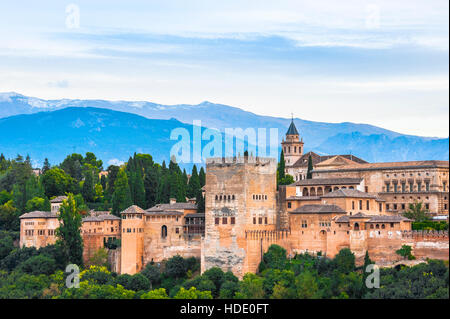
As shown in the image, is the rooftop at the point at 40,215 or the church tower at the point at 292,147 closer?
the rooftop at the point at 40,215

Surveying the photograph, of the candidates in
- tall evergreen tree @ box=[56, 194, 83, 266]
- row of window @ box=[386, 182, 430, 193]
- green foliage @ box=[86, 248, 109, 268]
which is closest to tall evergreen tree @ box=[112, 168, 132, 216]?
tall evergreen tree @ box=[56, 194, 83, 266]

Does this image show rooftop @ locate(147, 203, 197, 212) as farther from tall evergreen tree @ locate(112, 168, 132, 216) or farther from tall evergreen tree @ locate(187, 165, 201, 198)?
tall evergreen tree @ locate(187, 165, 201, 198)

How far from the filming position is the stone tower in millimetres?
56562

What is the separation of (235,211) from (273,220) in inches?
117

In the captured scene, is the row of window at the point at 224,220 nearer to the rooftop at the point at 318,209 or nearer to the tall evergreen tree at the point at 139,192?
the rooftop at the point at 318,209

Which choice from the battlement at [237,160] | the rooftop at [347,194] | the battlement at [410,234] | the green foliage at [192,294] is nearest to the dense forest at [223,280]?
the green foliage at [192,294]

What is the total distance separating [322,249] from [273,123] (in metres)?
137

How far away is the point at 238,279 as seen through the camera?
2188 inches

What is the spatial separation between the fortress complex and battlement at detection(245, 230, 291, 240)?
62mm

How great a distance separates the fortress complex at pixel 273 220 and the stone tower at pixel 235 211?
62 mm

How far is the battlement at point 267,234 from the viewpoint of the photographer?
2240 inches
